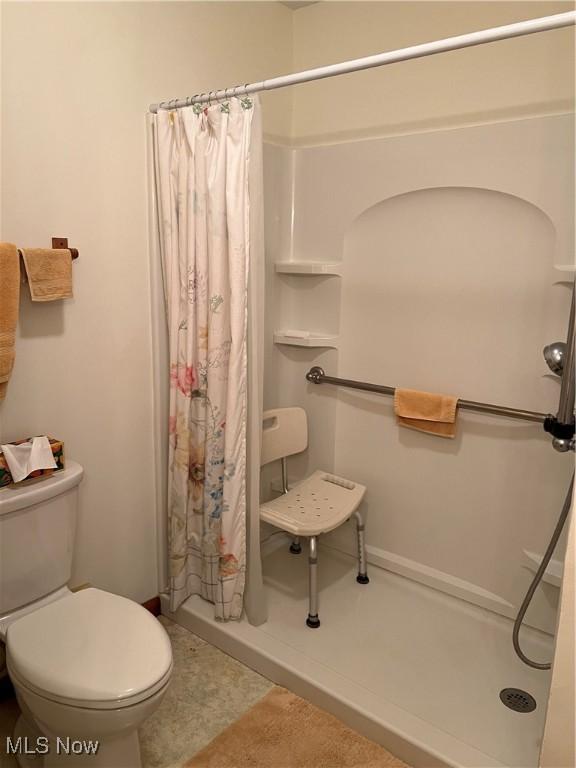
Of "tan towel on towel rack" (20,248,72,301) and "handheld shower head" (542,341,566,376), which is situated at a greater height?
"tan towel on towel rack" (20,248,72,301)

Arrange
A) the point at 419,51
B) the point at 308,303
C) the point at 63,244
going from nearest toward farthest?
1. the point at 419,51
2. the point at 63,244
3. the point at 308,303

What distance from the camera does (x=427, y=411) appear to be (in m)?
2.31

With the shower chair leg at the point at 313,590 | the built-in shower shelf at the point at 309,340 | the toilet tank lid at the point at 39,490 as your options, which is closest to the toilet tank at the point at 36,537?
the toilet tank lid at the point at 39,490

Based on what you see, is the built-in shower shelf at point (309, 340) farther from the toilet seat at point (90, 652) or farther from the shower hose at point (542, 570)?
the toilet seat at point (90, 652)

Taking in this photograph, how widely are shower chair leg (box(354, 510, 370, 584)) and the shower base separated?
1.3 inches

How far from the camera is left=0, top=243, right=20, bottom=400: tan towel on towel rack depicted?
5.23 feet

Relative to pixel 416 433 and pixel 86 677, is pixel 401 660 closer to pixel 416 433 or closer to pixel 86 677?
pixel 416 433

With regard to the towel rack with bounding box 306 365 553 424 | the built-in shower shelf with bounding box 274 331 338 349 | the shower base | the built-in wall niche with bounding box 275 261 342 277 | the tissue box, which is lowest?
the shower base

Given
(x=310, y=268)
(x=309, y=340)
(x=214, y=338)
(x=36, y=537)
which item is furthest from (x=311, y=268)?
(x=36, y=537)

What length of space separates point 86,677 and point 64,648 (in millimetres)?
140

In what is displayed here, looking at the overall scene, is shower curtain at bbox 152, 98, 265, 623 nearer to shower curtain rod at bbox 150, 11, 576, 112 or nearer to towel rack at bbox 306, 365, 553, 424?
shower curtain rod at bbox 150, 11, 576, 112

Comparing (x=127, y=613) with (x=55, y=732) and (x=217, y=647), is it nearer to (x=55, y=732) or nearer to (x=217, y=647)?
(x=55, y=732)

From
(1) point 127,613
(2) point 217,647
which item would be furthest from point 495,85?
(2) point 217,647

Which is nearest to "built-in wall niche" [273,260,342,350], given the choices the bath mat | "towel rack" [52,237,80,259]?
"towel rack" [52,237,80,259]
